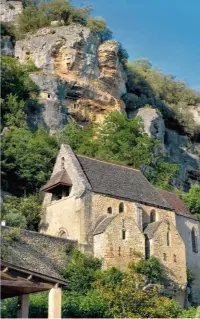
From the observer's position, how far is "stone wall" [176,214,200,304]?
137 feet

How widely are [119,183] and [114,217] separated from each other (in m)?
4.62

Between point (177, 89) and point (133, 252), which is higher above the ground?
point (177, 89)

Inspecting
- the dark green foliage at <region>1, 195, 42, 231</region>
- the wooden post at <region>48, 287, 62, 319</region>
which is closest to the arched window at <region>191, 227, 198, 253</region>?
the dark green foliage at <region>1, 195, 42, 231</region>

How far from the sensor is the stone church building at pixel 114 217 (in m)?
36.1

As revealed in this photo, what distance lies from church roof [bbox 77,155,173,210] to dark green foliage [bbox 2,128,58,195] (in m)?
5.88

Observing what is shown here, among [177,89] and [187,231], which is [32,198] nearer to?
[187,231]

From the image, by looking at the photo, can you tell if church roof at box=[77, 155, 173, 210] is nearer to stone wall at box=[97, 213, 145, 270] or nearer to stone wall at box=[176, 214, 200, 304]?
stone wall at box=[176, 214, 200, 304]

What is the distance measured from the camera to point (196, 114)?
77438 millimetres

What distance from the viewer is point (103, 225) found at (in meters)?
36.5

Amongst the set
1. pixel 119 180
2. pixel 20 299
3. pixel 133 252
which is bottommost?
pixel 20 299

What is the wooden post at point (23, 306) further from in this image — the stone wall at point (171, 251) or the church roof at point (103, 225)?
the stone wall at point (171, 251)

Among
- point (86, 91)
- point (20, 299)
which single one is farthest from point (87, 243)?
point (86, 91)

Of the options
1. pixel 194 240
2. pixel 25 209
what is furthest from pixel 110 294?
pixel 194 240

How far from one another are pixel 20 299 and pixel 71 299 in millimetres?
8169
